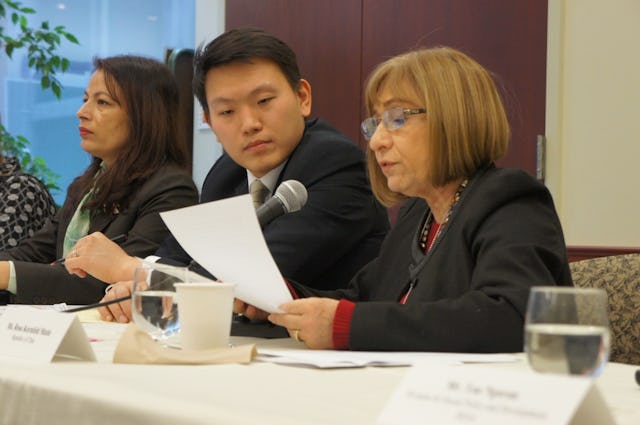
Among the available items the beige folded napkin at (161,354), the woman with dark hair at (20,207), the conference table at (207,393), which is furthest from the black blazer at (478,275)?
the woman with dark hair at (20,207)

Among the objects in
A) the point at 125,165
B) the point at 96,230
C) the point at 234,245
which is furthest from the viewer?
the point at 125,165

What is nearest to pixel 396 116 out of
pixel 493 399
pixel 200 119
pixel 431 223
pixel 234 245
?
pixel 431 223

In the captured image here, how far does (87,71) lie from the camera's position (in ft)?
18.7

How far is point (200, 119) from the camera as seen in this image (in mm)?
4996

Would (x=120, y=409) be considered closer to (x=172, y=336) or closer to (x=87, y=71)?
(x=172, y=336)

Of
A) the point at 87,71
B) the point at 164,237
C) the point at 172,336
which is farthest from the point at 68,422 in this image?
the point at 87,71

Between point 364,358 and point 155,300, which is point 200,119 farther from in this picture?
point 364,358

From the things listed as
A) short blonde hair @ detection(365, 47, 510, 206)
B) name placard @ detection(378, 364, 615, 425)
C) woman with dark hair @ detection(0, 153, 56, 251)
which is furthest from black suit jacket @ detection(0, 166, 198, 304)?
name placard @ detection(378, 364, 615, 425)

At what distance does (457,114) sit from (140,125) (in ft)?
5.20

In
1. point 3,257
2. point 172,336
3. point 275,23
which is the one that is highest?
point 275,23

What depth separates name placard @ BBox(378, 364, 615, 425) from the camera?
26.5 inches

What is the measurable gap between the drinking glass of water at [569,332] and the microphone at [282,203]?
32.4 inches

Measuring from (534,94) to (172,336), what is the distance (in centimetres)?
218

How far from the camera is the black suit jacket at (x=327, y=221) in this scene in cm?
205
